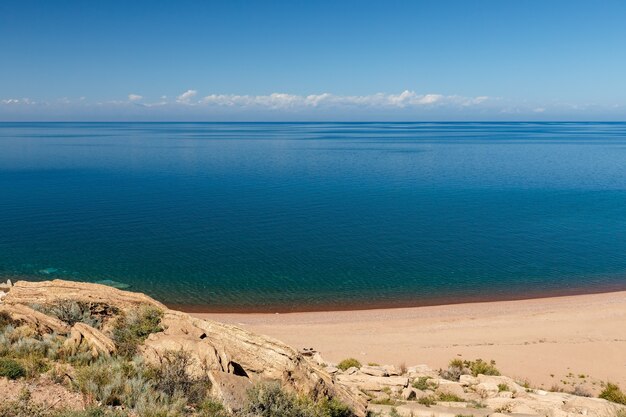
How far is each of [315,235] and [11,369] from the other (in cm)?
3910

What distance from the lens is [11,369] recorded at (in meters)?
10.5

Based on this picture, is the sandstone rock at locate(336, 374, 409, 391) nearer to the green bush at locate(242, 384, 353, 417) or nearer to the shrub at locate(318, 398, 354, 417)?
the shrub at locate(318, 398, 354, 417)

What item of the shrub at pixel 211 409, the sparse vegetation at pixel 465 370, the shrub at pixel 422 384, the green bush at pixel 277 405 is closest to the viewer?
the shrub at pixel 211 409

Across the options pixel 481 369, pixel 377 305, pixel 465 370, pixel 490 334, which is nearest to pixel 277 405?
pixel 465 370

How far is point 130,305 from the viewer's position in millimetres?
15820

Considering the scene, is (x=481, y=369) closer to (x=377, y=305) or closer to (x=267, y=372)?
(x=267, y=372)

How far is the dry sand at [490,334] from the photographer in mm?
24141

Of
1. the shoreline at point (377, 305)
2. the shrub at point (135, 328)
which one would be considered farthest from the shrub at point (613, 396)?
the shrub at point (135, 328)

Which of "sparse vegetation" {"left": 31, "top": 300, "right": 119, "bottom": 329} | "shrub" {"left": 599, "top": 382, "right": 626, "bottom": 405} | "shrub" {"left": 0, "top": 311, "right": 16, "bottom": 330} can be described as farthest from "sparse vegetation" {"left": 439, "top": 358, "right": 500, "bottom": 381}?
"shrub" {"left": 0, "top": 311, "right": 16, "bottom": 330}

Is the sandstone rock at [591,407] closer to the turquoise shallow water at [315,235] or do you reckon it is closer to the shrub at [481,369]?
the shrub at [481,369]

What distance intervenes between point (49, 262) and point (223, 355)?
34.3 m

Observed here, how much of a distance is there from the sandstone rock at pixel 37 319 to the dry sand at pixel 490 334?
1454 cm

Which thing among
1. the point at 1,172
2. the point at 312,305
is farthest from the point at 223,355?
the point at 1,172

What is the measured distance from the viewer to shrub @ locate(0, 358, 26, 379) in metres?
10.4
